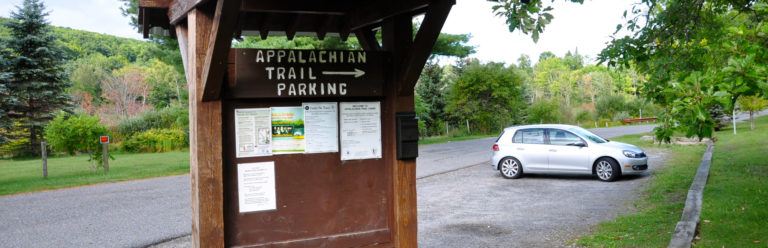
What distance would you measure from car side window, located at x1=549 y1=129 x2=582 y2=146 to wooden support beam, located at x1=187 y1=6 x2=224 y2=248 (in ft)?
37.8

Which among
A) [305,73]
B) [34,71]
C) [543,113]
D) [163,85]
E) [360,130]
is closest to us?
[305,73]

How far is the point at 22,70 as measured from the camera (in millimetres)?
30344

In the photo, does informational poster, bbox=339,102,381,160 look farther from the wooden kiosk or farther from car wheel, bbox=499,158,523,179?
car wheel, bbox=499,158,523,179

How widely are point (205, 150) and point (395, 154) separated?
1375 mm

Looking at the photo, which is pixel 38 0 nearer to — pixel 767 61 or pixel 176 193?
pixel 176 193

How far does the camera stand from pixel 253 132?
13.2 ft

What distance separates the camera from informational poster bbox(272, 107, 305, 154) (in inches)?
161

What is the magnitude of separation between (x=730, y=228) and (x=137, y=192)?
11.6 metres

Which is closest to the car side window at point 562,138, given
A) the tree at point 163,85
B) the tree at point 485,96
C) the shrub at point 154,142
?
the shrub at point 154,142

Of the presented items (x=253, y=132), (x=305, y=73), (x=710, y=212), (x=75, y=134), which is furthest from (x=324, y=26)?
(x=75, y=134)

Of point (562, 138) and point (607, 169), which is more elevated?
point (562, 138)

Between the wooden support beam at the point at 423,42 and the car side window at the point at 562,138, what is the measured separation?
10.6 meters

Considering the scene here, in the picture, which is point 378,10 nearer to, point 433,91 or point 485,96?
point 485,96

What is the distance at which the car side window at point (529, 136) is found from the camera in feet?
47.1
